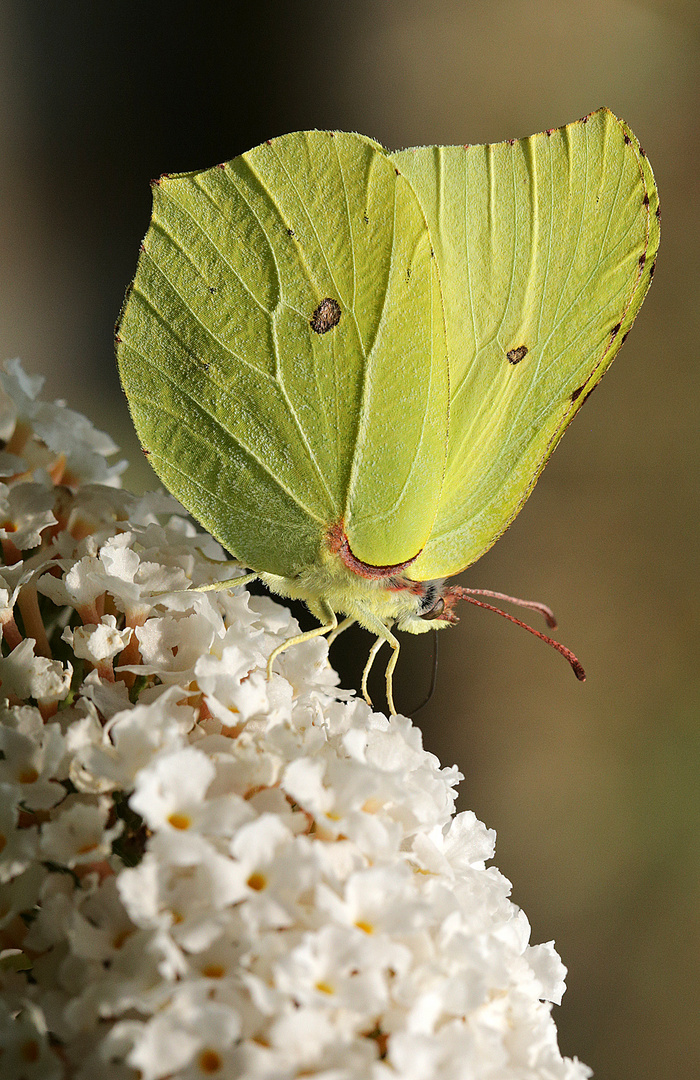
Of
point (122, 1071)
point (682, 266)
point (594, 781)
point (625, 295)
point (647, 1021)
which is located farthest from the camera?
point (682, 266)

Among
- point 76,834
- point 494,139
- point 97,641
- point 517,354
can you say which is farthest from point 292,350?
point 494,139

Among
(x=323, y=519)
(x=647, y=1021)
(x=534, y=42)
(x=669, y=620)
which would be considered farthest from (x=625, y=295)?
(x=534, y=42)

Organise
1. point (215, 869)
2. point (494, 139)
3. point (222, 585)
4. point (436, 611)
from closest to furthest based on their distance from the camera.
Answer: point (215, 869) → point (222, 585) → point (436, 611) → point (494, 139)

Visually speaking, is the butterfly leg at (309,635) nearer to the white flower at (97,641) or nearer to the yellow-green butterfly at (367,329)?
the yellow-green butterfly at (367,329)

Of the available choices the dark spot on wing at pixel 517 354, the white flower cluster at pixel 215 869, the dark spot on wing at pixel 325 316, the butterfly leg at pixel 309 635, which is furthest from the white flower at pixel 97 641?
the dark spot on wing at pixel 517 354

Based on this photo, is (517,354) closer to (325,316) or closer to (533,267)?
(533,267)

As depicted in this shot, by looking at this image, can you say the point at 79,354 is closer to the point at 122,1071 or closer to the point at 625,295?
the point at 625,295

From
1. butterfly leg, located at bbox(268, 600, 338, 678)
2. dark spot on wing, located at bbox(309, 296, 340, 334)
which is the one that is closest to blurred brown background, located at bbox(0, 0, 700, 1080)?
butterfly leg, located at bbox(268, 600, 338, 678)
